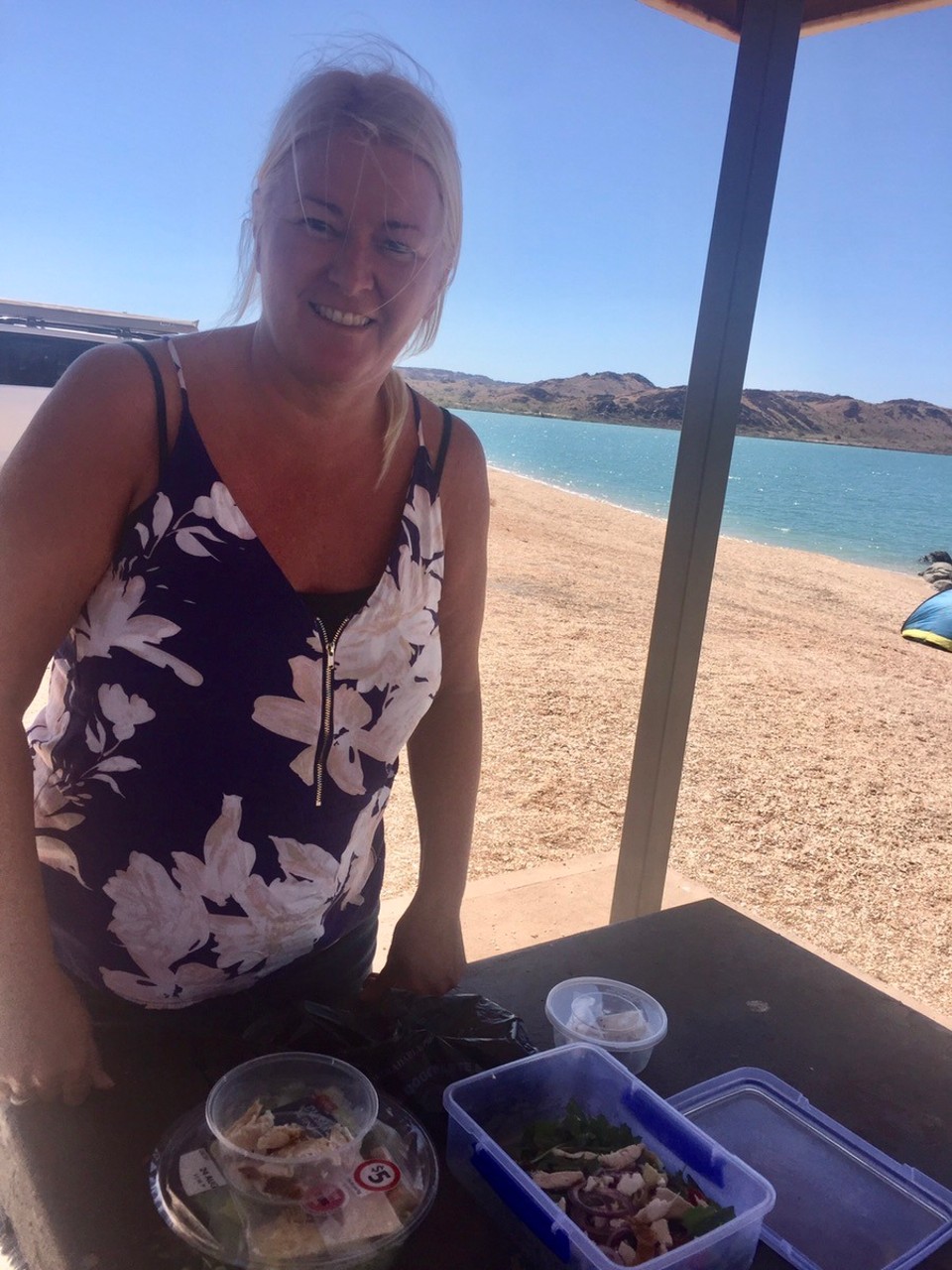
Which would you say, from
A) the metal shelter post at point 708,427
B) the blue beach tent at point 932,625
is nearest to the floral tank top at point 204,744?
the metal shelter post at point 708,427

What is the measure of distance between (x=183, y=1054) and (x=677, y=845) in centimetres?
422

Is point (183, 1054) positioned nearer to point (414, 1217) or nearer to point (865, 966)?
point (414, 1217)

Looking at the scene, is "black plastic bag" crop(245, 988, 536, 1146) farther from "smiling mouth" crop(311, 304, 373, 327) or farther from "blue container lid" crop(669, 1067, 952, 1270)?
"smiling mouth" crop(311, 304, 373, 327)

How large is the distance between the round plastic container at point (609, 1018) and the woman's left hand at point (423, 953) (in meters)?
0.15

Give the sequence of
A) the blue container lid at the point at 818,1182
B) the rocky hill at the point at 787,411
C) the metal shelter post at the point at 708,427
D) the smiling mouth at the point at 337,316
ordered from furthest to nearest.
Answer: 1. the rocky hill at the point at 787,411
2. the metal shelter post at the point at 708,427
3. the smiling mouth at the point at 337,316
4. the blue container lid at the point at 818,1182

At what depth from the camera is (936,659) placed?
32.3 ft

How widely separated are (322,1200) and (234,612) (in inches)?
20.8

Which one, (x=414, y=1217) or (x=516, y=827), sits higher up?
(x=414, y=1217)

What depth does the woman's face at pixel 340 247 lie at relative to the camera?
97 cm

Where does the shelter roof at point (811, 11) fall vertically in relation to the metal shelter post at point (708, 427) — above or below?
above

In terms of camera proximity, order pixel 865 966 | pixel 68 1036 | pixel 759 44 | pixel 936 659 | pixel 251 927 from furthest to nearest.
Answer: pixel 936 659 → pixel 865 966 → pixel 759 44 → pixel 251 927 → pixel 68 1036

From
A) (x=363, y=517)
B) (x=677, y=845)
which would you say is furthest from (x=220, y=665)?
(x=677, y=845)

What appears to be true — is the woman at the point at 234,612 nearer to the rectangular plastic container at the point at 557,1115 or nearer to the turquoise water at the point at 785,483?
the rectangular plastic container at the point at 557,1115

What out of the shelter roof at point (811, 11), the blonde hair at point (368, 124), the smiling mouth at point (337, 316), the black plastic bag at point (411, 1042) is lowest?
the black plastic bag at point (411, 1042)
